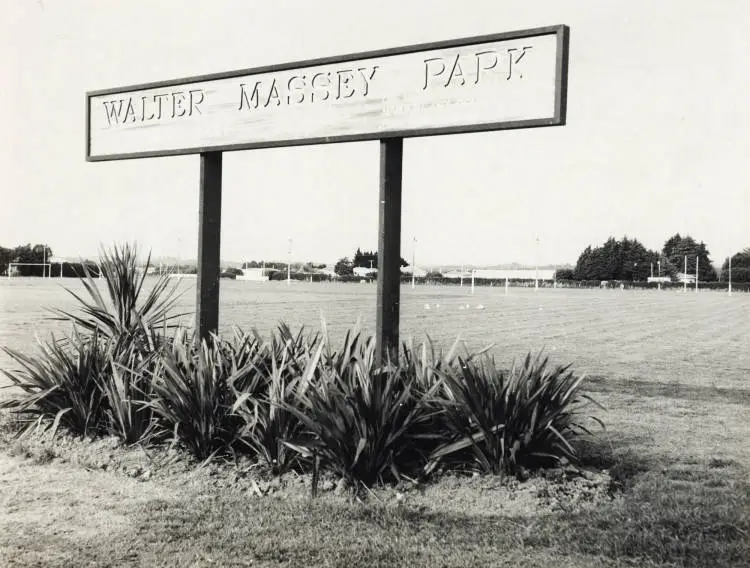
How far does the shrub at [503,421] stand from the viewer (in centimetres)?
453

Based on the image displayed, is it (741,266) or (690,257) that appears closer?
(741,266)

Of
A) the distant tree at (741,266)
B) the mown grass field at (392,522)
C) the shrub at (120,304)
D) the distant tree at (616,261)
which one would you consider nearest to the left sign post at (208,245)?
the shrub at (120,304)

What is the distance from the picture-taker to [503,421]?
4551mm

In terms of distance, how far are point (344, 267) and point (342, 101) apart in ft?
323

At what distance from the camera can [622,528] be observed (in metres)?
3.96

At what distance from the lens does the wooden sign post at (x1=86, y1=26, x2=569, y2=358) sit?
4.85 meters

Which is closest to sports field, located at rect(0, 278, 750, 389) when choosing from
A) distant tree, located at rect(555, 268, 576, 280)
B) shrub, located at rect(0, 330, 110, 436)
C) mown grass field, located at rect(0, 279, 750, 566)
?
shrub, located at rect(0, 330, 110, 436)

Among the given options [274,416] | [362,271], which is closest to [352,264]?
[362,271]

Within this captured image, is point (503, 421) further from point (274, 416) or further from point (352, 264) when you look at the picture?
point (352, 264)

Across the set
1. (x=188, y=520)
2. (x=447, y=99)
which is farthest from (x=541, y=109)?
(x=188, y=520)

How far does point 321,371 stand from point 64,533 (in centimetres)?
190

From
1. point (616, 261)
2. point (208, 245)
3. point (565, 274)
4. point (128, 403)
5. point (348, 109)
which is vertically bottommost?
point (128, 403)

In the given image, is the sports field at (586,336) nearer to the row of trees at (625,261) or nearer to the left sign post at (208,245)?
the left sign post at (208,245)

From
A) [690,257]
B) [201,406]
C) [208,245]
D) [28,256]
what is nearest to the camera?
[201,406]
